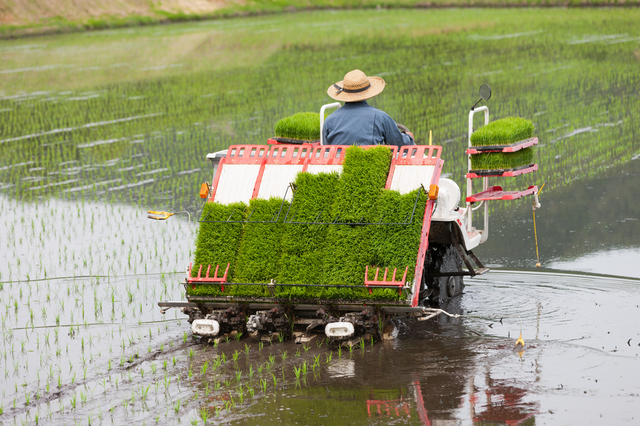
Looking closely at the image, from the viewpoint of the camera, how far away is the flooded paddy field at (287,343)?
20.0 ft

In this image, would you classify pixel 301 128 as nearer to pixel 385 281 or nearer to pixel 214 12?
pixel 385 281

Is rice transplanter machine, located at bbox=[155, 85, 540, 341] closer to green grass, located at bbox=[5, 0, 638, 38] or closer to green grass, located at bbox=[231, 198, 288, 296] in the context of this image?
green grass, located at bbox=[231, 198, 288, 296]

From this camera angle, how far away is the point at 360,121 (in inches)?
319

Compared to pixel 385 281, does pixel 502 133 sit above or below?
above

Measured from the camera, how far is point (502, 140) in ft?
26.7

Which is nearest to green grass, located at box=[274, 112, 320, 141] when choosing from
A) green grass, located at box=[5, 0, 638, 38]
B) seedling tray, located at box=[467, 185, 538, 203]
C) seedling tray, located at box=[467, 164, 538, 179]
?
seedling tray, located at box=[467, 164, 538, 179]

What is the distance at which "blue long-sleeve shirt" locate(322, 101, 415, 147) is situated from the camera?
806 centimetres

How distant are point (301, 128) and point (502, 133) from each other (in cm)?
227

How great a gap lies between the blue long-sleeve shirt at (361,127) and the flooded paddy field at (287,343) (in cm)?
178

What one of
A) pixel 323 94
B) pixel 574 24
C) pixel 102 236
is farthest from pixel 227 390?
pixel 574 24

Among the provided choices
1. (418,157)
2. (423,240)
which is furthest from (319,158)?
(423,240)

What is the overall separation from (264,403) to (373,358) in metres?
1.23

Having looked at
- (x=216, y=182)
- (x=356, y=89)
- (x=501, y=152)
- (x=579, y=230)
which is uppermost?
(x=356, y=89)

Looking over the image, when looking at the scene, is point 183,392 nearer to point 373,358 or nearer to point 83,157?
point 373,358
